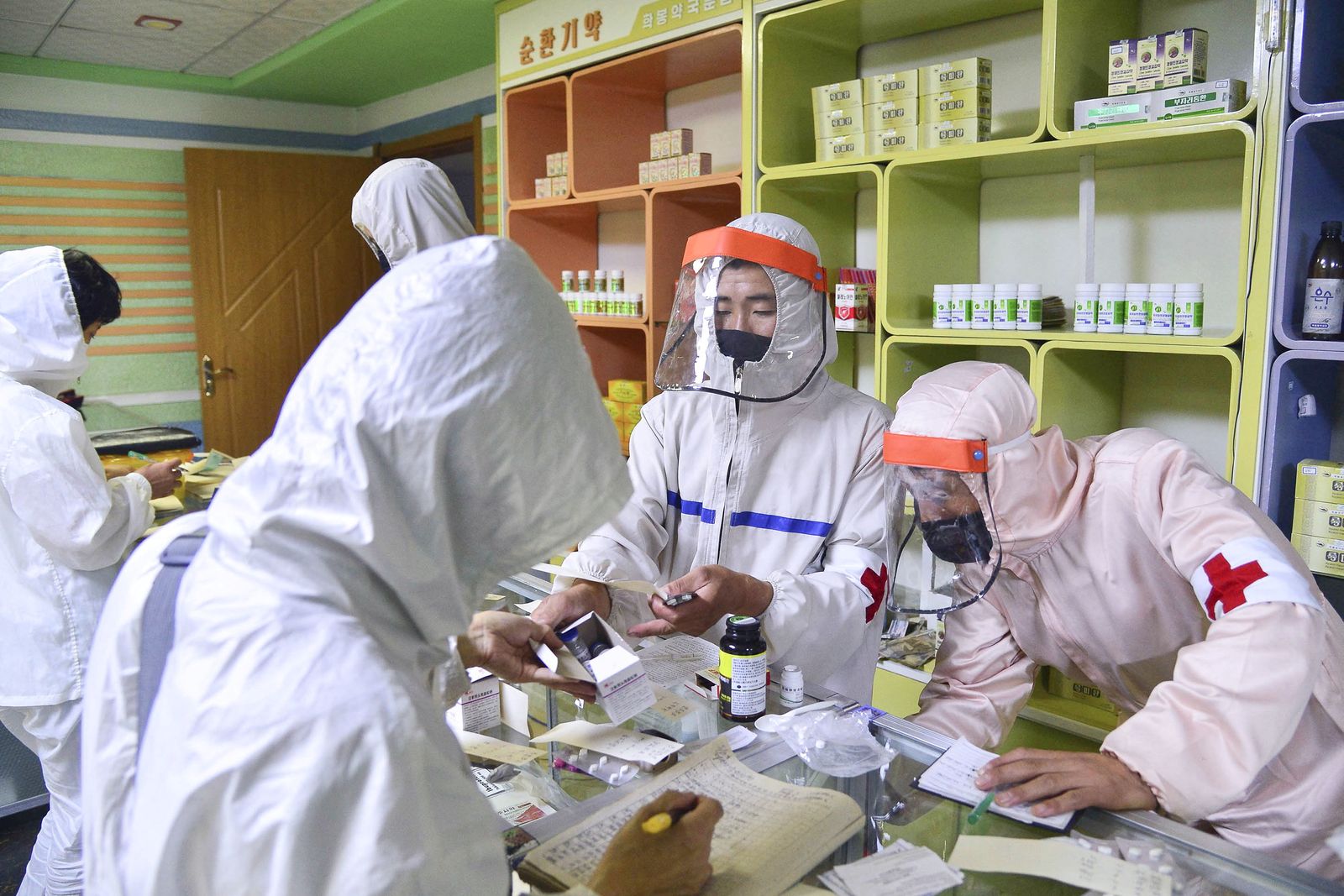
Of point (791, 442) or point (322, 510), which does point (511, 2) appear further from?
point (322, 510)

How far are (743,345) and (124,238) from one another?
15.8 feet

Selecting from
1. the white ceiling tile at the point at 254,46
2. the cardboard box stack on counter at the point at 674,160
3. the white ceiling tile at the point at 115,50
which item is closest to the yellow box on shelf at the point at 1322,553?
the cardboard box stack on counter at the point at 674,160

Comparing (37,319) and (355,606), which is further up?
(37,319)

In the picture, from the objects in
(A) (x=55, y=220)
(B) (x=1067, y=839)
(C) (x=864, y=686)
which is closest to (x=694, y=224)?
(C) (x=864, y=686)

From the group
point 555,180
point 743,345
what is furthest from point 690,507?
point 555,180

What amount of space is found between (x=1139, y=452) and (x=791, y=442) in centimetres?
66

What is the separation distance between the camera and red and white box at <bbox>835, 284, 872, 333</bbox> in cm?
268

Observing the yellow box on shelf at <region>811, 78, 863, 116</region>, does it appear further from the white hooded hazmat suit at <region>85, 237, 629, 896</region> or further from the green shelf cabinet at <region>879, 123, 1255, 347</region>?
the white hooded hazmat suit at <region>85, 237, 629, 896</region>

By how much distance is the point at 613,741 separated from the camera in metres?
1.28

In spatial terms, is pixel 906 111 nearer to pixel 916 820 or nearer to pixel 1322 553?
pixel 1322 553

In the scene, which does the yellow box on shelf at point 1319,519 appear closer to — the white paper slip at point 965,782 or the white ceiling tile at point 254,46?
the white paper slip at point 965,782

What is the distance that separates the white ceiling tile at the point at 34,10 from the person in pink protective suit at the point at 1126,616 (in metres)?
4.17

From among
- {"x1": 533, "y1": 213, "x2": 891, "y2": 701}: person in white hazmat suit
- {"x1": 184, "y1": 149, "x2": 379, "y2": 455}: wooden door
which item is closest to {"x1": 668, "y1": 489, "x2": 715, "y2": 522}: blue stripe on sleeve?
{"x1": 533, "y1": 213, "x2": 891, "y2": 701}: person in white hazmat suit

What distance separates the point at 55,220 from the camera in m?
5.11
